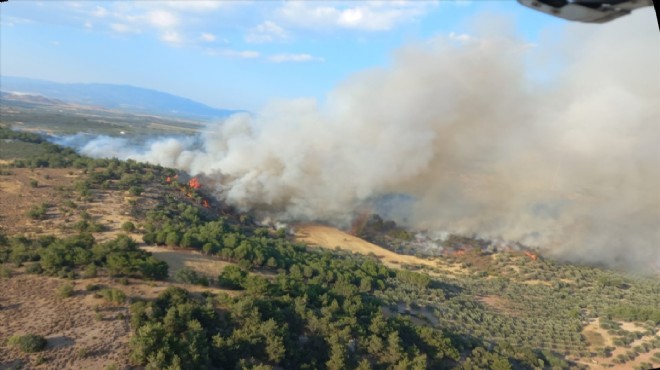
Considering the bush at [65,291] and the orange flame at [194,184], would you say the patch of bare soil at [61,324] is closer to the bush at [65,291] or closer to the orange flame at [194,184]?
the bush at [65,291]

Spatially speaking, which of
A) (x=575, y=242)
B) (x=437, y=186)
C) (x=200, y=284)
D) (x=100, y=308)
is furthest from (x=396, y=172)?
(x=100, y=308)

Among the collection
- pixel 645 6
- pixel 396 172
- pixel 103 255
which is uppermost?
pixel 645 6

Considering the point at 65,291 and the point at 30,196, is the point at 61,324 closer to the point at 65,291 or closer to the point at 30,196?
the point at 65,291

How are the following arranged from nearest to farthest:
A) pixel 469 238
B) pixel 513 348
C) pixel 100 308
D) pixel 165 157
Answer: pixel 100 308 → pixel 513 348 → pixel 469 238 → pixel 165 157

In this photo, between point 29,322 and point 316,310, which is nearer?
point 29,322

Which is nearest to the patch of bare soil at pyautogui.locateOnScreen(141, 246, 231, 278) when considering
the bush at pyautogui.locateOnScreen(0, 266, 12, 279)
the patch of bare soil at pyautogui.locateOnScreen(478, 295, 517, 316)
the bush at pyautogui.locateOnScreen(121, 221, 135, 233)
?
the bush at pyautogui.locateOnScreen(121, 221, 135, 233)

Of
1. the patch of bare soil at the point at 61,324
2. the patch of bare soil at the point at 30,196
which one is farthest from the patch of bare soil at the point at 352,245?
the patch of bare soil at the point at 61,324

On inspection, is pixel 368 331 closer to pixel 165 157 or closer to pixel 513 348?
pixel 513 348
